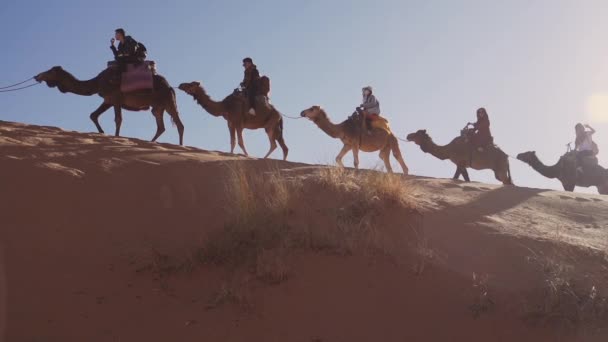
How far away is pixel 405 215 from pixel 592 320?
10.00 ft

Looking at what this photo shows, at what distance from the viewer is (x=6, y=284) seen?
20.6ft

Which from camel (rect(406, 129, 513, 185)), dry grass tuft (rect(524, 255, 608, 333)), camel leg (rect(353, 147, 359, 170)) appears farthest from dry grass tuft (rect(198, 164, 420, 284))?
camel (rect(406, 129, 513, 185))

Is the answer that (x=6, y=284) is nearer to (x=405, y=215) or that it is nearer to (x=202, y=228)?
(x=202, y=228)

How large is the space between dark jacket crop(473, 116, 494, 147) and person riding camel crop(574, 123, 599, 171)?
4.04 metres

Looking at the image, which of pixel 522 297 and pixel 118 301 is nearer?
pixel 118 301

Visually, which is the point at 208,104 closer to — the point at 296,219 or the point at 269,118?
the point at 269,118

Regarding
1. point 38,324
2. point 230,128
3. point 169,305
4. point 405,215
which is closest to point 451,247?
point 405,215

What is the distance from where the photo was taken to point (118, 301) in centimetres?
644

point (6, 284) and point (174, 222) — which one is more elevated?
point (174, 222)

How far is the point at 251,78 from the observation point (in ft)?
56.7

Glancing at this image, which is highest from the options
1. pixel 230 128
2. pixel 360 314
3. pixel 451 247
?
pixel 230 128

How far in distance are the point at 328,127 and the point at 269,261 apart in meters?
11.0

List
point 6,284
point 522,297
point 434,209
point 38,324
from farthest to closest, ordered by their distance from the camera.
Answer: point 434,209 < point 522,297 < point 6,284 < point 38,324

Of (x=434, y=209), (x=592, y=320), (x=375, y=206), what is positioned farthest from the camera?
(x=434, y=209)
